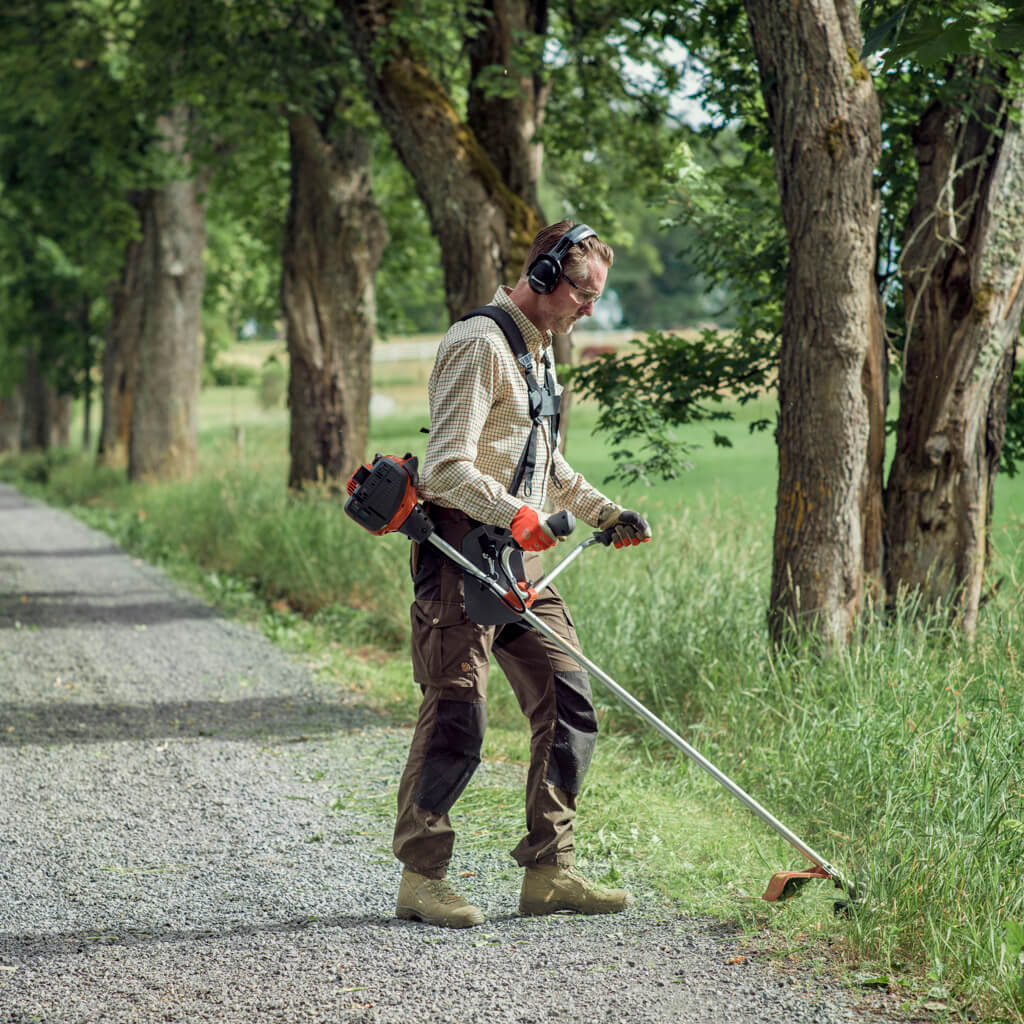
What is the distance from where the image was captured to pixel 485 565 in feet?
12.9

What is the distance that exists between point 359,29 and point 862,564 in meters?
5.59

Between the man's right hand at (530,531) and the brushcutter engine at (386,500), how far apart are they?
38 cm

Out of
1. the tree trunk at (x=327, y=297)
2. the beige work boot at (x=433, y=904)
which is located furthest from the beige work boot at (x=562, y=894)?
the tree trunk at (x=327, y=297)

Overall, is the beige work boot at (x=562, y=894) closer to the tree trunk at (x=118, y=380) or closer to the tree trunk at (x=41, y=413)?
the tree trunk at (x=118, y=380)

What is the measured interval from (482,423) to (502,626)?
2.41ft

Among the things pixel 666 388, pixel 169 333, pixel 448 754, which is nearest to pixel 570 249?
pixel 448 754

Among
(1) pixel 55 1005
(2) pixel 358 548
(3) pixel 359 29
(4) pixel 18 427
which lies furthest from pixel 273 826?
(4) pixel 18 427

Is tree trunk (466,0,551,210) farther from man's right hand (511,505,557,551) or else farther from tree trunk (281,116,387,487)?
man's right hand (511,505,557,551)

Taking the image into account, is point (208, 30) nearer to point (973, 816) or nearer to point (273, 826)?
point (273, 826)

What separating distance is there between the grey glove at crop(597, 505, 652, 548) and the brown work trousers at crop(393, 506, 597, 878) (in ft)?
0.92

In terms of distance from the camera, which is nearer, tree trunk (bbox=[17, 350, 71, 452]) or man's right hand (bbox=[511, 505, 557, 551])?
man's right hand (bbox=[511, 505, 557, 551])

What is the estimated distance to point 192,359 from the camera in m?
19.9

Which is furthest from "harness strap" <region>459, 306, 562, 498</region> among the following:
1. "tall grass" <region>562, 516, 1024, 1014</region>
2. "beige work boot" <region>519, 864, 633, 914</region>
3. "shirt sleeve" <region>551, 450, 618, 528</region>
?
"tall grass" <region>562, 516, 1024, 1014</region>

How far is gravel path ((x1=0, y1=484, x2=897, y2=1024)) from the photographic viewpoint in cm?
347
